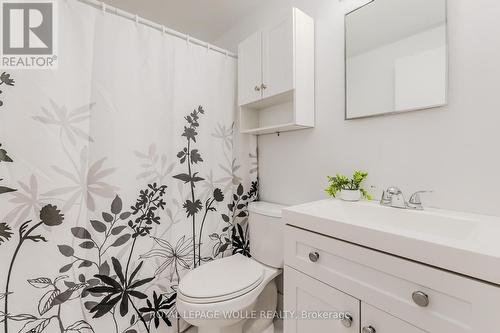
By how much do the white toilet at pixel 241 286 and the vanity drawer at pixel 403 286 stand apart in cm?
34

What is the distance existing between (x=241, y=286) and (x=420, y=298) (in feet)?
2.73

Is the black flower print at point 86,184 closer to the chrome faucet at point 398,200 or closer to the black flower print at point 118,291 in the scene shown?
the black flower print at point 118,291

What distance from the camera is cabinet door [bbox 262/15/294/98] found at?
1350mm

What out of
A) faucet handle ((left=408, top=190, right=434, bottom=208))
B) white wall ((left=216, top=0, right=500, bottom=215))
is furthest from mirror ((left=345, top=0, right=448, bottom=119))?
faucet handle ((left=408, top=190, right=434, bottom=208))

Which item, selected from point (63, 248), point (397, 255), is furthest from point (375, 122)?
point (63, 248)

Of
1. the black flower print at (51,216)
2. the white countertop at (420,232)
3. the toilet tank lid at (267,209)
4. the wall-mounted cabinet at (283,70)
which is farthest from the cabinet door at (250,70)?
the black flower print at (51,216)

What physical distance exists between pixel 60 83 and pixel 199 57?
825 millimetres

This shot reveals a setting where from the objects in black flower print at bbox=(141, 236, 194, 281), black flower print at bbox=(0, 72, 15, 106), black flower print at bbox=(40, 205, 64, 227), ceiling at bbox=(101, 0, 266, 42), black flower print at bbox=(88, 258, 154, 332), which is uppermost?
ceiling at bbox=(101, 0, 266, 42)

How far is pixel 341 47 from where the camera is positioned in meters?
1.30

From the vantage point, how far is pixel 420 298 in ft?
2.09

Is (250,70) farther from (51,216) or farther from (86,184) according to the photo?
(51,216)

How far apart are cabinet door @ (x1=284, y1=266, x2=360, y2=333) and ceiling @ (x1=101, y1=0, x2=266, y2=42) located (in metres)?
1.94

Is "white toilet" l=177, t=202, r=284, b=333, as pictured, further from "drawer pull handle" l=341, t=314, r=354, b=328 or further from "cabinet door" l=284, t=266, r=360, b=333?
"drawer pull handle" l=341, t=314, r=354, b=328

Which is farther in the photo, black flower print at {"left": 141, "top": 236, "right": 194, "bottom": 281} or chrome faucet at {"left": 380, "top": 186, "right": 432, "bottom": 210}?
black flower print at {"left": 141, "top": 236, "right": 194, "bottom": 281}
